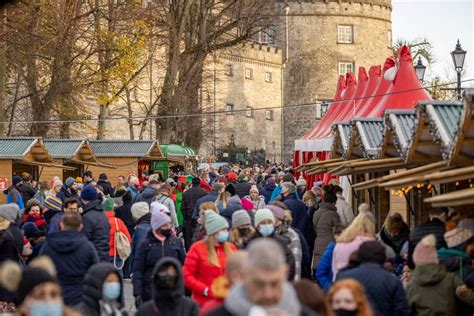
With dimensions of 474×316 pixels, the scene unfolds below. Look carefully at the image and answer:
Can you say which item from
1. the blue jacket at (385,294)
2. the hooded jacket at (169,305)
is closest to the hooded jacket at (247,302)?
the hooded jacket at (169,305)

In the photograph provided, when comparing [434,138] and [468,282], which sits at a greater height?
[434,138]

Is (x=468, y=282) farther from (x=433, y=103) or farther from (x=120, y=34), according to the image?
(x=120, y=34)

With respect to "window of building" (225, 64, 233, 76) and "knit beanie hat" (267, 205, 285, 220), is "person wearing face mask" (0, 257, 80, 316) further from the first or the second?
"window of building" (225, 64, 233, 76)

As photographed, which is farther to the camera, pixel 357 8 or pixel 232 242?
pixel 357 8

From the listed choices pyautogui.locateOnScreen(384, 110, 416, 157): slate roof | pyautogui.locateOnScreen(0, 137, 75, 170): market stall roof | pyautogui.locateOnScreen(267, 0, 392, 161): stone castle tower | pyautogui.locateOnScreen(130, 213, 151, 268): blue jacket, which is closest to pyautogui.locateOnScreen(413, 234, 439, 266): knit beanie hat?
pyautogui.locateOnScreen(384, 110, 416, 157): slate roof

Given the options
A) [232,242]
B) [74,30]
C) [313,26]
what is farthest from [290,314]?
[313,26]

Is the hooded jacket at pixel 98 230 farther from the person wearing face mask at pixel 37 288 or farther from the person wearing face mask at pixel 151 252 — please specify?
the person wearing face mask at pixel 37 288

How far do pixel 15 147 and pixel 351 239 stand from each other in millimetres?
20650

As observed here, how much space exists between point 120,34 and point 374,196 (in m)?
26.4

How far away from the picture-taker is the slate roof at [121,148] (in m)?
39.1

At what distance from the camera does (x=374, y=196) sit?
19.2 metres

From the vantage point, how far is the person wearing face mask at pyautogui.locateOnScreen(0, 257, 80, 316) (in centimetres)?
664

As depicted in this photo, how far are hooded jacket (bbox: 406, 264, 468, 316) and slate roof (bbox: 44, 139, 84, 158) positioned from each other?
2506cm

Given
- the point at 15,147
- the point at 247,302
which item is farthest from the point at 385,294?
the point at 15,147
